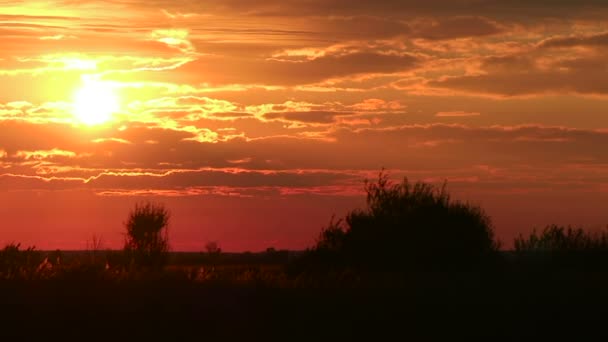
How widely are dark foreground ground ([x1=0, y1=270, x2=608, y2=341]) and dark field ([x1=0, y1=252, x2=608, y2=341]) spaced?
25 mm

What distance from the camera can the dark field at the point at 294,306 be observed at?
2339cm

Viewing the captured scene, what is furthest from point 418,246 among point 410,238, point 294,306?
point 294,306

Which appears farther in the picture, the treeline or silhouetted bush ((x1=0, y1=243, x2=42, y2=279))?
the treeline

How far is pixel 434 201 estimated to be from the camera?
137 ft

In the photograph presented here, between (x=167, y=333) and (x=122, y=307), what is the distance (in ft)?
3.83

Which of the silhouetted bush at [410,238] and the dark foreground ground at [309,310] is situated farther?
the silhouetted bush at [410,238]

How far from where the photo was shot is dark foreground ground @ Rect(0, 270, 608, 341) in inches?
918

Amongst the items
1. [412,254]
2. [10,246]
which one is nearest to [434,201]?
[412,254]

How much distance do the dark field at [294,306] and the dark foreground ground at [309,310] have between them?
25 mm

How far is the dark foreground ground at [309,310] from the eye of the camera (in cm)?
2331

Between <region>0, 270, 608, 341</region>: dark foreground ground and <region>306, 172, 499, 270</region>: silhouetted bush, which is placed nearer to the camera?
<region>0, 270, 608, 341</region>: dark foreground ground

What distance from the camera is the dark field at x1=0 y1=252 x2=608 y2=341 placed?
23.4 meters

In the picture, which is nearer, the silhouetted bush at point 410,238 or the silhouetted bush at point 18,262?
the silhouetted bush at point 18,262

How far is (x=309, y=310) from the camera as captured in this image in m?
25.4
